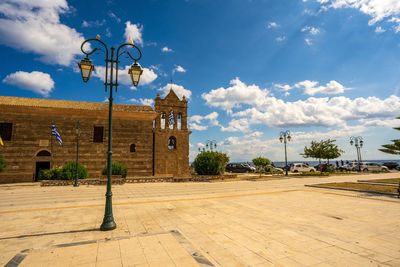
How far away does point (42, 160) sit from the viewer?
1820 centimetres

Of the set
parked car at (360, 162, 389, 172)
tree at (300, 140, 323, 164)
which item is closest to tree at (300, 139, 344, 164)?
tree at (300, 140, 323, 164)

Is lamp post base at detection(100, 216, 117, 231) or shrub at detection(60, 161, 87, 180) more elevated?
shrub at detection(60, 161, 87, 180)

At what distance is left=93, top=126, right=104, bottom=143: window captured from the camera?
2006 cm

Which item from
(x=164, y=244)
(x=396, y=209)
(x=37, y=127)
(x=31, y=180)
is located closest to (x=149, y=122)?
(x=37, y=127)

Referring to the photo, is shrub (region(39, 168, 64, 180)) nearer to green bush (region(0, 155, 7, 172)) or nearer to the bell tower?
green bush (region(0, 155, 7, 172))

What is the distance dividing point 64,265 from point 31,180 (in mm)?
19345

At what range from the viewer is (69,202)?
29.8 feet

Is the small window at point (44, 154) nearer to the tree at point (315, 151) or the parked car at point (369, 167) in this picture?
the tree at point (315, 151)

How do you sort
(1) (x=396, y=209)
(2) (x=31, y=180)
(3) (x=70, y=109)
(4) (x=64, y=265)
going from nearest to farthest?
Answer: (4) (x=64, y=265) < (1) (x=396, y=209) < (2) (x=31, y=180) < (3) (x=70, y=109)

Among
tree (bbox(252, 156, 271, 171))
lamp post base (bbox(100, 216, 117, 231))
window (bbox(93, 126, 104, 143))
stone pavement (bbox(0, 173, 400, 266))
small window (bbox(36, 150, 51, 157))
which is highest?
window (bbox(93, 126, 104, 143))

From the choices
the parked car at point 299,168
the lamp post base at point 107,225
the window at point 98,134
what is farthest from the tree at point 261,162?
the lamp post base at point 107,225

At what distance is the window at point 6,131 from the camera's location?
57.6ft

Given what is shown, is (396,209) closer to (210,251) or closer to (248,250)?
(248,250)

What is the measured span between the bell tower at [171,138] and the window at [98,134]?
19.2ft
